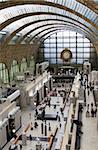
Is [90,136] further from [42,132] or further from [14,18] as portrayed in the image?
[14,18]

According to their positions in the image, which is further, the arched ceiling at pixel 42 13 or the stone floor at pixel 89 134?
the arched ceiling at pixel 42 13

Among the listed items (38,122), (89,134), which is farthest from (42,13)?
(89,134)

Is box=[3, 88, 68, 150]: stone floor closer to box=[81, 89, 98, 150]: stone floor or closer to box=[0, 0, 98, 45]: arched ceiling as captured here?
box=[81, 89, 98, 150]: stone floor

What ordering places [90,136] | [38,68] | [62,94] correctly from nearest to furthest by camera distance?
[90,136] → [62,94] → [38,68]

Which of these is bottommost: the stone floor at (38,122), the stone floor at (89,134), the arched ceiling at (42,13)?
the stone floor at (38,122)

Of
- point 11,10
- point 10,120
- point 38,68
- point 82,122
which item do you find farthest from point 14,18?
point 38,68

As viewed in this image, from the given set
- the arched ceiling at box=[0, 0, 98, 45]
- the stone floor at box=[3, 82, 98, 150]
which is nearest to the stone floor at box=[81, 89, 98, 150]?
the stone floor at box=[3, 82, 98, 150]

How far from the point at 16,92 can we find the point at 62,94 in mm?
13532

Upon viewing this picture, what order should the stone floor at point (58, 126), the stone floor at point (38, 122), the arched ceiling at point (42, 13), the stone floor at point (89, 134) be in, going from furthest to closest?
the stone floor at point (38, 122) → the arched ceiling at point (42, 13) → the stone floor at point (58, 126) → the stone floor at point (89, 134)

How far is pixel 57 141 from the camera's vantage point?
75.8 ft

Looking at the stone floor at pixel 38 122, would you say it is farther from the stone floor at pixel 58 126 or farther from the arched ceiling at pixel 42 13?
the arched ceiling at pixel 42 13

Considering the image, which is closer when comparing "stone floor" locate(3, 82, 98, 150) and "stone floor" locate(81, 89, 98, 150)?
"stone floor" locate(81, 89, 98, 150)

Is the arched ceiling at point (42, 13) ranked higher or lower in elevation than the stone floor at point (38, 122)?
higher

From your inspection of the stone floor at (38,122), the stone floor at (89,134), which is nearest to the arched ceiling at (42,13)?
the stone floor at (89,134)
